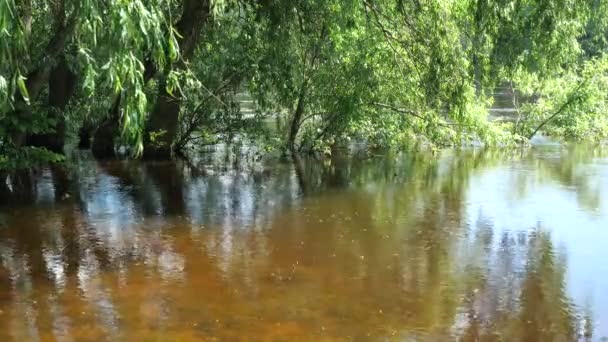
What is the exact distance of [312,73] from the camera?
15.2 metres

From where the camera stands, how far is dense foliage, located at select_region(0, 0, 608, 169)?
1076 centimetres

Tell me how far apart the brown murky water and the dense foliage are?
1.51 meters

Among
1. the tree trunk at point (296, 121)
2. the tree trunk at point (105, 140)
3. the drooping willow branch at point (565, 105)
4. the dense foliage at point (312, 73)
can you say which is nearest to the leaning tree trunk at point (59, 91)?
the dense foliage at point (312, 73)

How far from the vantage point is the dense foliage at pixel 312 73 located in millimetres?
10758

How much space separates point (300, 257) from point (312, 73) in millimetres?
7795

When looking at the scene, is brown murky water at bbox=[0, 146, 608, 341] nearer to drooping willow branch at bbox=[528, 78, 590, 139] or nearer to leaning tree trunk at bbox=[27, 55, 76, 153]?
leaning tree trunk at bbox=[27, 55, 76, 153]

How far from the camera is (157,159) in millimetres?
14844

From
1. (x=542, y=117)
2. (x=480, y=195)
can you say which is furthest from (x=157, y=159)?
(x=542, y=117)

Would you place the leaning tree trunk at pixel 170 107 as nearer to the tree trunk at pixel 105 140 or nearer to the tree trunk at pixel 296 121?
the tree trunk at pixel 105 140

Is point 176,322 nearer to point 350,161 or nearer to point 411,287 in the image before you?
point 411,287

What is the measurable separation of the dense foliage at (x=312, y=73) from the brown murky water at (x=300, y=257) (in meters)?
1.51

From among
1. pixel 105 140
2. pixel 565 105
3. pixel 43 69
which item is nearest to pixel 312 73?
pixel 105 140

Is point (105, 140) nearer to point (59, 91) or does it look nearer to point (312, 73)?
point (59, 91)

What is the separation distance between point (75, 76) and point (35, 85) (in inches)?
147
